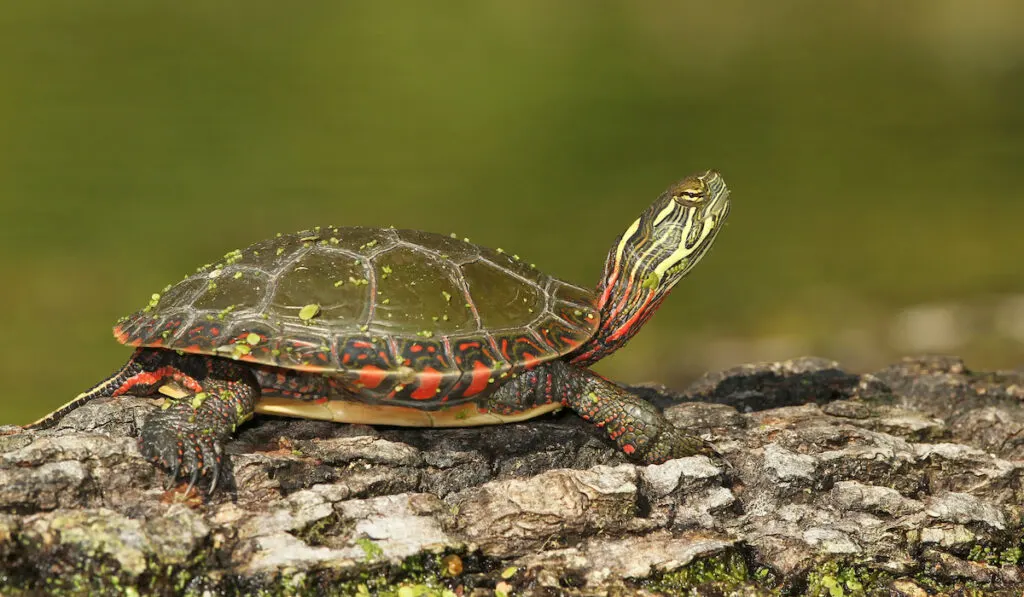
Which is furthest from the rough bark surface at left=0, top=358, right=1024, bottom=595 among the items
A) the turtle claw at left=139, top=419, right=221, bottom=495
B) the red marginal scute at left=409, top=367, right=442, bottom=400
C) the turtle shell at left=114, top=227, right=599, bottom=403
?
the turtle shell at left=114, top=227, right=599, bottom=403

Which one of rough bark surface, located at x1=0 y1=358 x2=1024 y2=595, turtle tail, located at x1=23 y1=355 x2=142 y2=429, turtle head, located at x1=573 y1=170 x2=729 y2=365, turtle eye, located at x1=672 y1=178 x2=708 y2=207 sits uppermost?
turtle eye, located at x1=672 y1=178 x2=708 y2=207

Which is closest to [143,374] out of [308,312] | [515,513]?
[308,312]

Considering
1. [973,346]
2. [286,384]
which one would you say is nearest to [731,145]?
[973,346]

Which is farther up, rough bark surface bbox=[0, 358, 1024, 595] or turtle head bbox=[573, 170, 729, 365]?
turtle head bbox=[573, 170, 729, 365]

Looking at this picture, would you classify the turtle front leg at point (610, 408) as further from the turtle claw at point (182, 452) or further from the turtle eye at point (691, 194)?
the turtle claw at point (182, 452)

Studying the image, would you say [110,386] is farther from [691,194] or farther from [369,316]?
[691,194]

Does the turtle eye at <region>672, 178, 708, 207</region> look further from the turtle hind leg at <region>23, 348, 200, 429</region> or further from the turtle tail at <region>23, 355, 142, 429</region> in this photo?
the turtle tail at <region>23, 355, 142, 429</region>

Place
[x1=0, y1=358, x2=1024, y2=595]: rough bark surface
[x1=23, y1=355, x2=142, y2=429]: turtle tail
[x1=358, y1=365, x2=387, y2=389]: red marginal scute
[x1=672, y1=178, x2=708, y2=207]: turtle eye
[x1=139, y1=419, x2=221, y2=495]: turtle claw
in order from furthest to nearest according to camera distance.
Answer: [x1=672, y1=178, x2=708, y2=207]: turtle eye → [x1=23, y1=355, x2=142, y2=429]: turtle tail → [x1=358, y1=365, x2=387, y2=389]: red marginal scute → [x1=139, y1=419, x2=221, y2=495]: turtle claw → [x1=0, y1=358, x2=1024, y2=595]: rough bark surface
